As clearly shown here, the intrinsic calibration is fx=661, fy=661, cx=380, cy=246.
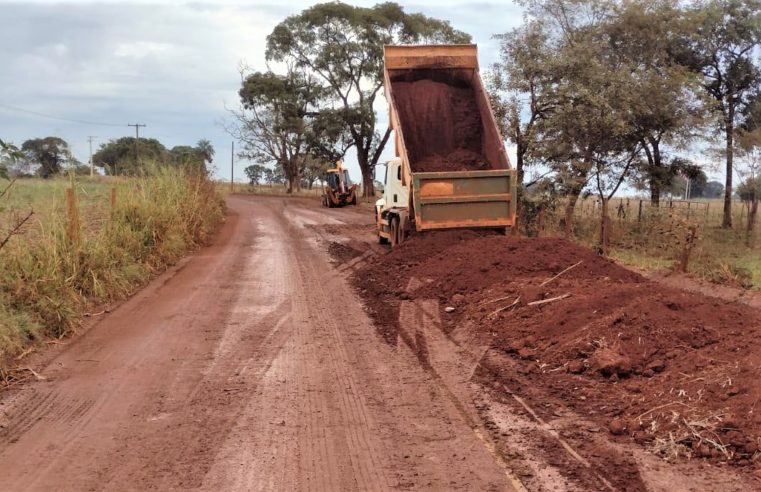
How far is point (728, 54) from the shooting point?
28.5 meters

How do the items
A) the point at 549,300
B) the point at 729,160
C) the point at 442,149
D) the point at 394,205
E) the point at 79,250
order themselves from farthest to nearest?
the point at 729,160
the point at 394,205
the point at 442,149
the point at 79,250
the point at 549,300

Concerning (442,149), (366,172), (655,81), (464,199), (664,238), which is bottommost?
(664,238)

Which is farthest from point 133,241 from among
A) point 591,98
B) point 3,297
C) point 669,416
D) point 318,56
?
point 318,56

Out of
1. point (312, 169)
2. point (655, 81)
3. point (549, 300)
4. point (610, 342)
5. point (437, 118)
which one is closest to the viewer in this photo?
point (610, 342)

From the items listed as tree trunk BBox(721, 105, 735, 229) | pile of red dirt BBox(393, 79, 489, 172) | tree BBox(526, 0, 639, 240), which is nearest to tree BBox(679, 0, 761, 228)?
tree trunk BBox(721, 105, 735, 229)

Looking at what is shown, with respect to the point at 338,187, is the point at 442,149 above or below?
above

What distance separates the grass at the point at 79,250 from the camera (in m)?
7.76

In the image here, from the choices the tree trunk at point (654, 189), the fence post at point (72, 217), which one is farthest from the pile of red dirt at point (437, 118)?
the tree trunk at point (654, 189)

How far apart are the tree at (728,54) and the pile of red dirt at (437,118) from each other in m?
15.3

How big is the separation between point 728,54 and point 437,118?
766 inches

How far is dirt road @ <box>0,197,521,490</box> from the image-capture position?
4.23 meters

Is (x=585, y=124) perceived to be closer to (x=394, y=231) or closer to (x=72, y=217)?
(x=394, y=231)

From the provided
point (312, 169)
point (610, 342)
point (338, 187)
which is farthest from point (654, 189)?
point (312, 169)

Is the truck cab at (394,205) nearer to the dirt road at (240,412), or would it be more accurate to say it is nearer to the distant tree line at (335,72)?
the dirt road at (240,412)
